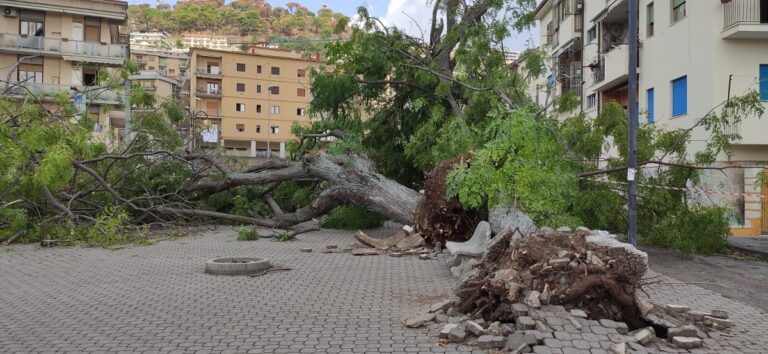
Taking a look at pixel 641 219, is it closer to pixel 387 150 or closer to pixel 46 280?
pixel 387 150

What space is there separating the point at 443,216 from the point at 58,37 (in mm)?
39564

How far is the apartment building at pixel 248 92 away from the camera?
73.3 metres

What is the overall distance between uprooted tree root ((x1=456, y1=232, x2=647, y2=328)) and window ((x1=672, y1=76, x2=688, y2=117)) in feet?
50.2

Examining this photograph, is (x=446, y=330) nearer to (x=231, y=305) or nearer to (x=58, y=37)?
(x=231, y=305)

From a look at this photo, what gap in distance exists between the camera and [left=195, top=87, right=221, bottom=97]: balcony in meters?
72.2

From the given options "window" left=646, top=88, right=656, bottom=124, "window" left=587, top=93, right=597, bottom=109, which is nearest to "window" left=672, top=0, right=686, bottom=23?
"window" left=646, top=88, right=656, bottom=124

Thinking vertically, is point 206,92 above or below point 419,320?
above

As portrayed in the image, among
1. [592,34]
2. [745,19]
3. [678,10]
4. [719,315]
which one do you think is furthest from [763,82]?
[719,315]

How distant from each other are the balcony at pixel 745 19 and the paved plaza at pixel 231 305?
39.9 feet

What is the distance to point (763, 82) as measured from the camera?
59.3 ft

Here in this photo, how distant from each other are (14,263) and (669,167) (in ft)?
40.8

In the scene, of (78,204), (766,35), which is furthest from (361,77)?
(766,35)

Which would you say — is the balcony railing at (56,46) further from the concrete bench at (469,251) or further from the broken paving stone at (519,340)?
the broken paving stone at (519,340)

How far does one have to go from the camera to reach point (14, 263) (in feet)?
34.4
